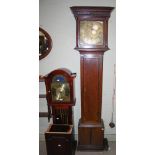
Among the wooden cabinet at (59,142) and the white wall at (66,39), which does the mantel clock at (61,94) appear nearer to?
the wooden cabinet at (59,142)

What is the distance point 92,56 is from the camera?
9.57 feet

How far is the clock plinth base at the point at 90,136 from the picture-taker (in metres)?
3.01

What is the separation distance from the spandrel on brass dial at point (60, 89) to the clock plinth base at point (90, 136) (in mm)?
491

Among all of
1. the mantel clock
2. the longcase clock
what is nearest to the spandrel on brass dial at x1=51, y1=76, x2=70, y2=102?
the mantel clock

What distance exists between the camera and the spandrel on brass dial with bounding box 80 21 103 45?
2902 mm

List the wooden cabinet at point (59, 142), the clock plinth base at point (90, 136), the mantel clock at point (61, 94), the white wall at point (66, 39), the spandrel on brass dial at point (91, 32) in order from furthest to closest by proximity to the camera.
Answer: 1. the white wall at point (66, 39)
2. the clock plinth base at point (90, 136)
3. the spandrel on brass dial at point (91, 32)
4. the mantel clock at point (61, 94)
5. the wooden cabinet at point (59, 142)

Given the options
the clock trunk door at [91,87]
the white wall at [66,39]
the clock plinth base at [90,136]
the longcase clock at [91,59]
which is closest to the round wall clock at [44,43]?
the white wall at [66,39]

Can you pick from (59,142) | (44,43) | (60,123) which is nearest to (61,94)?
(60,123)

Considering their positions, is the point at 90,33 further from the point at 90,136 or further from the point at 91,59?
the point at 90,136

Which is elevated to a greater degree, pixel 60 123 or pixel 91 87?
pixel 91 87

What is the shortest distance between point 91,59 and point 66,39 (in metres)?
0.55

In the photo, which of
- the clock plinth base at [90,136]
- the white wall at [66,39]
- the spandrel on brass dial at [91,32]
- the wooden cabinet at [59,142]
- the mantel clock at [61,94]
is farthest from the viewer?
the white wall at [66,39]

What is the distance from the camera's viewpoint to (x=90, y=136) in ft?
10.00
